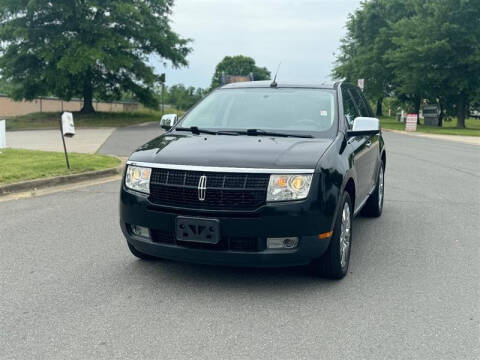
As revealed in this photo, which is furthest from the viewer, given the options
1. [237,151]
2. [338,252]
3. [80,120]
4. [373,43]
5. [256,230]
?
[373,43]

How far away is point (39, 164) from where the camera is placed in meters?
10.5

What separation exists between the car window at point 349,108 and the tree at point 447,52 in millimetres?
31185

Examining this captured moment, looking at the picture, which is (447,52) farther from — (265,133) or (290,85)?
(265,133)

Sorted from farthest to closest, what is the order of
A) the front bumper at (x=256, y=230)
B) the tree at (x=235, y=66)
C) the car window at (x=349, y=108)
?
the tree at (x=235, y=66)
the car window at (x=349, y=108)
the front bumper at (x=256, y=230)

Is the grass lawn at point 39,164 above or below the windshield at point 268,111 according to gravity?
below

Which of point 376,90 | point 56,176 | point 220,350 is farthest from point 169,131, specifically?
point 376,90

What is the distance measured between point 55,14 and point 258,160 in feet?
101

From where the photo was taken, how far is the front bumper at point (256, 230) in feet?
12.7

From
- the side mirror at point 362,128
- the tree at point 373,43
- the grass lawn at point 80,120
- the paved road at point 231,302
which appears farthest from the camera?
the tree at point 373,43

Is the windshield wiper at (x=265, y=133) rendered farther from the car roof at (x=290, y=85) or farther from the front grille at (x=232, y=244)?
the front grille at (x=232, y=244)

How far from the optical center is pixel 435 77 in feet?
117

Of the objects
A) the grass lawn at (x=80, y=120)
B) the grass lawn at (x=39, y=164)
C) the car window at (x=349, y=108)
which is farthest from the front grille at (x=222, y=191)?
the grass lawn at (x=80, y=120)

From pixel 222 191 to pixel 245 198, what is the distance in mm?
177

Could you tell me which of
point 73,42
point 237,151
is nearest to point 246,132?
point 237,151
